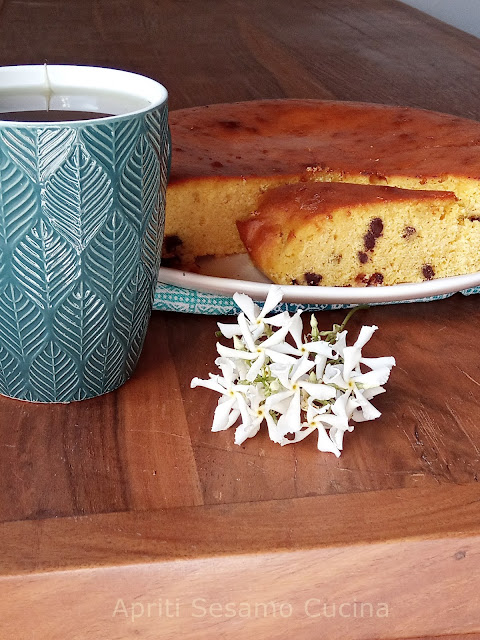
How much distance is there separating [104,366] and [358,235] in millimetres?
304

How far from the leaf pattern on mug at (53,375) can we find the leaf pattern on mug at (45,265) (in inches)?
1.8

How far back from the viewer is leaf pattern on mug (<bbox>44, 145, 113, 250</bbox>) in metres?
0.59

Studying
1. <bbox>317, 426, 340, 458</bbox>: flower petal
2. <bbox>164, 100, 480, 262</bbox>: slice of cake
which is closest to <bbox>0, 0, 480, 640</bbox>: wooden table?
<bbox>317, 426, 340, 458</bbox>: flower petal

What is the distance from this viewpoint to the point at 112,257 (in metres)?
0.64

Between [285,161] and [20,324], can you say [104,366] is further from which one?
[285,161]

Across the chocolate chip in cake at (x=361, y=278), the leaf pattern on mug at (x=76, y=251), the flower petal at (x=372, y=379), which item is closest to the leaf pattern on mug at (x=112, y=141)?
the leaf pattern on mug at (x=76, y=251)

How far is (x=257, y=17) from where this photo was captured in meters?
2.28

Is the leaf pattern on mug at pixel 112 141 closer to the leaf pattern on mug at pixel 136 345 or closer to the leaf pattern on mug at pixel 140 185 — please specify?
the leaf pattern on mug at pixel 140 185

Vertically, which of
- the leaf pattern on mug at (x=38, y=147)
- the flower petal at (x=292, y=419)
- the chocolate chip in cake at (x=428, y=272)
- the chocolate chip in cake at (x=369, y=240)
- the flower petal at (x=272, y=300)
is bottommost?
the chocolate chip in cake at (x=428, y=272)

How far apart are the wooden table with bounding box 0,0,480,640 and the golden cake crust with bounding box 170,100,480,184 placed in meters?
0.19

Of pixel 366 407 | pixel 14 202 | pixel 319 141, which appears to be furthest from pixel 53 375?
pixel 319 141

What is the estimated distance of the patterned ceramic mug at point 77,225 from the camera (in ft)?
1.93

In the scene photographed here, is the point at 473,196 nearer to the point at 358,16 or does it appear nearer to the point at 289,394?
the point at 289,394

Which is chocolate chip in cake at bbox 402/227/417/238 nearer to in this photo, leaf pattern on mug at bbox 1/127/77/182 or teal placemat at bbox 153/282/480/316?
teal placemat at bbox 153/282/480/316
